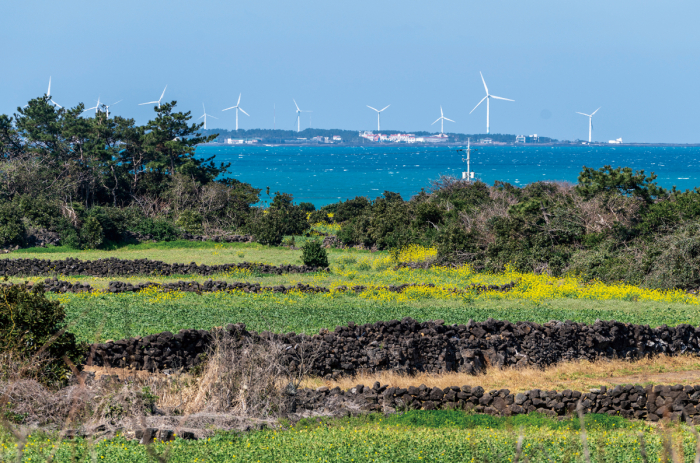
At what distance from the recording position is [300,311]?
22.6 m

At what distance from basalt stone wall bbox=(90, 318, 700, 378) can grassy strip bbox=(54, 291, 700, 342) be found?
2315 millimetres

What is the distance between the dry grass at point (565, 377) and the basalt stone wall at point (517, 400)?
1.77 metres

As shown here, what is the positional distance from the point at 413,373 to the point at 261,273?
1738 cm

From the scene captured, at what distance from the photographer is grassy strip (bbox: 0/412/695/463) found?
9320 mm

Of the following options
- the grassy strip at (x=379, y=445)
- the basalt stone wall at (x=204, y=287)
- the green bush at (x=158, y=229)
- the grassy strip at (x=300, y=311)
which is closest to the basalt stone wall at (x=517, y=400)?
the grassy strip at (x=379, y=445)

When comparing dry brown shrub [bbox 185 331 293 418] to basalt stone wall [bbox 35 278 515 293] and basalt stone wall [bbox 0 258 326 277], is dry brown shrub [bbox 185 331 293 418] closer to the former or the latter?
basalt stone wall [bbox 35 278 515 293]

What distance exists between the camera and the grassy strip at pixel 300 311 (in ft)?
65.7

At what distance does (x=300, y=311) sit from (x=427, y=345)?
661cm

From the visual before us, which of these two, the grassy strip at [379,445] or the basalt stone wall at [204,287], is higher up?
the grassy strip at [379,445]

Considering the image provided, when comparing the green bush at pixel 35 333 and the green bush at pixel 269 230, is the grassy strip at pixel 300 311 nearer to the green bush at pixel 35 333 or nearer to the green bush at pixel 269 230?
the green bush at pixel 35 333

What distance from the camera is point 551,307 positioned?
969 inches

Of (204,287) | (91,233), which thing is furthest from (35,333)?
(91,233)

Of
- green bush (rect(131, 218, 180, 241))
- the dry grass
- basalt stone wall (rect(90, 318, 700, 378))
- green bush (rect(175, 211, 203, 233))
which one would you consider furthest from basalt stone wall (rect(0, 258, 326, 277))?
the dry grass

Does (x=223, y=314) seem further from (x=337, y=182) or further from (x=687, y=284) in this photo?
(x=337, y=182)
